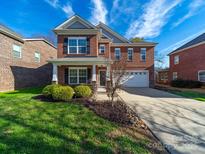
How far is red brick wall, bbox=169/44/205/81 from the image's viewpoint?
2197cm

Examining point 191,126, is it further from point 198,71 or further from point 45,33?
point 45,33

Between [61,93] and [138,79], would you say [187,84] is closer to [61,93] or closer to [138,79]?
[138,79]

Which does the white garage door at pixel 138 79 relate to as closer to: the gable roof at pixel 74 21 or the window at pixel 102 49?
the window at pixel 102 49

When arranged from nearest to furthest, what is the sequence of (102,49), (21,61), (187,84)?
(21,61) < (102,49) < (187,84)

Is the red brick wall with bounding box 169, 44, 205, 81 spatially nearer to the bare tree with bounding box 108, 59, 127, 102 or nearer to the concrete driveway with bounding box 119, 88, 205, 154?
the concrete driveway with bounding box 119, 88, 205, 154

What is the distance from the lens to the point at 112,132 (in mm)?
5516

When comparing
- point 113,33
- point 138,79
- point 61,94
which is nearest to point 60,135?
point 61,94

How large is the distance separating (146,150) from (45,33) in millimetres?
46549

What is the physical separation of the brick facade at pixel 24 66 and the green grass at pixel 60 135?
9.59 m

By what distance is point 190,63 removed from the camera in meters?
24.4

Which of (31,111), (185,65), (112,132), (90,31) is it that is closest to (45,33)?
(90,31)

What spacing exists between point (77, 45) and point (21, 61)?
7.11 m

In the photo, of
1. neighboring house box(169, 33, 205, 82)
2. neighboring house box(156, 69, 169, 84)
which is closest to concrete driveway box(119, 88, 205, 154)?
neighboring house box(169, 33, 205, 82)

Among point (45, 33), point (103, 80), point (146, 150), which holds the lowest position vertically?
point (146, 150)
